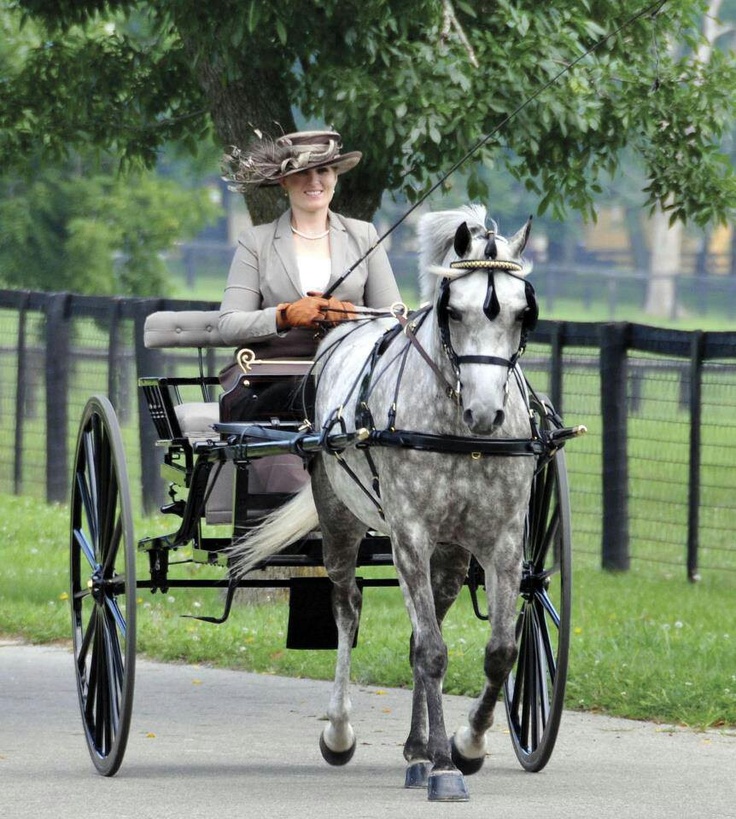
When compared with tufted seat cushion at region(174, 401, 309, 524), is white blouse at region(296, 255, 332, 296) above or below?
above

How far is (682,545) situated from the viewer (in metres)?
12.4

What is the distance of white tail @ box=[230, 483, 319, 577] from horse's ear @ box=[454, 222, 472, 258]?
170 cm

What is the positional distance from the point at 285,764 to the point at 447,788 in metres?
1.25

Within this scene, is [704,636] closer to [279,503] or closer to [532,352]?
[279,503]

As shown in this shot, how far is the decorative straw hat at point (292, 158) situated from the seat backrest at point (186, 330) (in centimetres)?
61

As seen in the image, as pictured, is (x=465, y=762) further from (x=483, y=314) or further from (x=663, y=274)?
(x=663, y=274)

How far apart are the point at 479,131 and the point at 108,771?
442 cm

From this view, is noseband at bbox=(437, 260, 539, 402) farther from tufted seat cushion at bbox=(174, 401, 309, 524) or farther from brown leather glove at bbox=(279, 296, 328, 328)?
tufted seat cushion at bbox=(174, 401, 309, 524)

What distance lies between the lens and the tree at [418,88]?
985cm

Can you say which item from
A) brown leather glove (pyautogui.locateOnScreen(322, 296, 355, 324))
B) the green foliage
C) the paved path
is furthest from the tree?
the green foliage

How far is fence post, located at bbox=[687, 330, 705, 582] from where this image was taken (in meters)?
12.0

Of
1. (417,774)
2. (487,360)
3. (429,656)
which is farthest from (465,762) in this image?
(487,360)

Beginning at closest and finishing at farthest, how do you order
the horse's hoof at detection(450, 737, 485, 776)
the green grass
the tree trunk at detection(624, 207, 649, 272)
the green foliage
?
the horse's hoof at detection(450, 737, 485, 776) → the green grass → the green foliage → the tree trunk at detection(624, 207, 649, 272)

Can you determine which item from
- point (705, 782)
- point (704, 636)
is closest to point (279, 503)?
point (705, 782)
